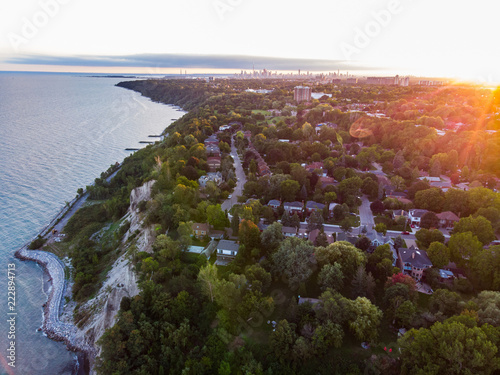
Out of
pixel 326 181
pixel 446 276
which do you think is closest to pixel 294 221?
pixel 446 276

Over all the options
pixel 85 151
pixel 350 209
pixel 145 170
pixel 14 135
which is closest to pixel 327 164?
pixel 350 209

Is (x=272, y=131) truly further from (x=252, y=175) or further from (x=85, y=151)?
(x=85, y=151)

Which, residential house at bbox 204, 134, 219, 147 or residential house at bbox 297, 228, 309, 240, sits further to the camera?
residential house at bbox 204, 134, 219, 147

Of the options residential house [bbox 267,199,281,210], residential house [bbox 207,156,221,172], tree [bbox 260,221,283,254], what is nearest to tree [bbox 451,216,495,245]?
tree [bbox 260,221,283,254]

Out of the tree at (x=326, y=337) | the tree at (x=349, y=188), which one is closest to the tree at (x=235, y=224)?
the tree at (x=326, y=337)

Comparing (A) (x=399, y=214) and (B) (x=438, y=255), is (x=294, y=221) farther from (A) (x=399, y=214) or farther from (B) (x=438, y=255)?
(A) (x=399, y=214)

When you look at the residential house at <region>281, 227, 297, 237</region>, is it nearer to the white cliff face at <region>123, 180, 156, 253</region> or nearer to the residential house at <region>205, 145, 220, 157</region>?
the white cliff face at <region>123, 180, 156, 253</region>

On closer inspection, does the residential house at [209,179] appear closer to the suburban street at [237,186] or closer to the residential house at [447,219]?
the suburban street at [237,186]

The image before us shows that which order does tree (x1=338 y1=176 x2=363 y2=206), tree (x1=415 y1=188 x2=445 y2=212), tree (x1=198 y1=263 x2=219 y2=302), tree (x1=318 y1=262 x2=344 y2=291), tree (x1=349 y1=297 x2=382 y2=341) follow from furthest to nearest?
tree (x1=338 y1=176 x2=363 y2=206), tree (x1=415 y1=188 x2=445 y2=212), tree (x1=318 y1=262 x2=344 y2=291), tree (x1=198 y1=263 x2=219 y2=302), tree (x1=349 y1=297 x2=382 y2=341)
